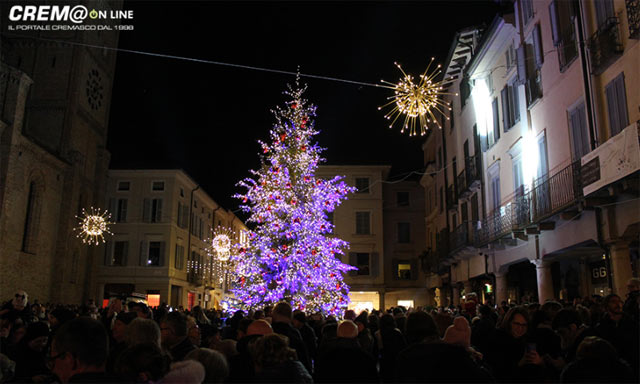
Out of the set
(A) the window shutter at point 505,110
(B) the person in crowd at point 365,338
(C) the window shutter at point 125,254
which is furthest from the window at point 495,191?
(C) the window shutter at point 125,254

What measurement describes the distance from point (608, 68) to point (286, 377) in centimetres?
1214

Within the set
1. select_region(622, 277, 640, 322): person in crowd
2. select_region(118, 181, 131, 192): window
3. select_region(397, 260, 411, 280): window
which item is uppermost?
select_region(118, 181, 131, 192): window

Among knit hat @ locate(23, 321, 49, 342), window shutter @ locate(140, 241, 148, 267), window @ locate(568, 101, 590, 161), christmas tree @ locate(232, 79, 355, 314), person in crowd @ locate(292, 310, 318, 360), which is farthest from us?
window shutter @ locate(140, 241, 148, 267)

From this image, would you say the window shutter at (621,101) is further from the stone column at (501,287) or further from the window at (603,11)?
the stone column at (501,287)

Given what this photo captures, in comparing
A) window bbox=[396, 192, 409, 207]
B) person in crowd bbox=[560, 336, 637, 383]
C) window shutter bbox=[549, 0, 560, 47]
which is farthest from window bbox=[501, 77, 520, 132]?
window bbox=[396, 192, 409, 207]

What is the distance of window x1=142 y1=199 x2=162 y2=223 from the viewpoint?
142ft

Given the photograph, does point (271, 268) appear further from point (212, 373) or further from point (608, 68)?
point (212, 373)

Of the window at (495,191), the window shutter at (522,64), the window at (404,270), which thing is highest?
the window shutter at (522,64)

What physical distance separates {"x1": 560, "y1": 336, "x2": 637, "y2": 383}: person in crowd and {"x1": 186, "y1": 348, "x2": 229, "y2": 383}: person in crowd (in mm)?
2773

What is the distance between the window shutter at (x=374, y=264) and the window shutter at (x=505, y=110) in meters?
23.8

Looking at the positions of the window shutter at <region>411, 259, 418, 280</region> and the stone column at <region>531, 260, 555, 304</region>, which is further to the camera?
the window shutter at <region>411, 259, 418, 280</region>

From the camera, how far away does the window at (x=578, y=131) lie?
46.1 feet

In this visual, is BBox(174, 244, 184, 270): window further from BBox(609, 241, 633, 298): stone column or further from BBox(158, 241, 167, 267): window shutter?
BBox(609, 241, 633, 298): stone column

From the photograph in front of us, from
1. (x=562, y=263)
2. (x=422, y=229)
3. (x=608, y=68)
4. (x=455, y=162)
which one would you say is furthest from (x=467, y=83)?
(x=422, y=229)
